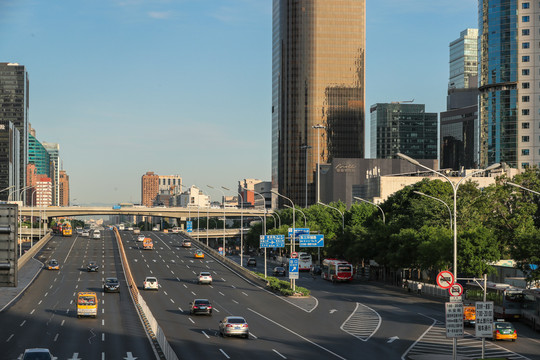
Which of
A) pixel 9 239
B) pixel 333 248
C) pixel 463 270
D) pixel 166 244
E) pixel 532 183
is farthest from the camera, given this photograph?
pixel 166 244

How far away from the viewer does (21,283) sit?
8975cm

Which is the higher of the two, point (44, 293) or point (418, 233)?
point (418, 233)

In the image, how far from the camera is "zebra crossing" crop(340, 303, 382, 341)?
52.4 metres

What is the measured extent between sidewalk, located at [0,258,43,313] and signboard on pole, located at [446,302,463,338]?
4628cm

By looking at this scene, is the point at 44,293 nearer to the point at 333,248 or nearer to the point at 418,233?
the point at 418,233

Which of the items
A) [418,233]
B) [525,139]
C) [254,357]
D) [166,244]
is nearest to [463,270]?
[418,233]

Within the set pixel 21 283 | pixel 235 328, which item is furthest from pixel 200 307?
pixel 21 283

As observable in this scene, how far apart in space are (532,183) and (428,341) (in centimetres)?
5403

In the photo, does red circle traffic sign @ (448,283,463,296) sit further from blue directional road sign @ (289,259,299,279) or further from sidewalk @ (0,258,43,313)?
blue directional road sign @ (289,259,299,279)

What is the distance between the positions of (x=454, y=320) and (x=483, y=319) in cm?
203

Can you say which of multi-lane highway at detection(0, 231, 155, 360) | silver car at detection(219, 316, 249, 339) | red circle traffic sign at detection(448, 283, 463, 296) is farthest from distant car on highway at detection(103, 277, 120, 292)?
red circle traffic sign at detection(448, 283, 463, 296)

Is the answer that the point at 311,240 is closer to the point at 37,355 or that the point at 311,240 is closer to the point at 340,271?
the point at 340,271

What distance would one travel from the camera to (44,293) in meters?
81.0

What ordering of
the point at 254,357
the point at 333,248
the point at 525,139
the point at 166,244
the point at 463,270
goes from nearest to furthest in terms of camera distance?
the point at 254,357 < the point at 463,270 < the point at 333,248 < the point at 166,244 < the point at 525,139
